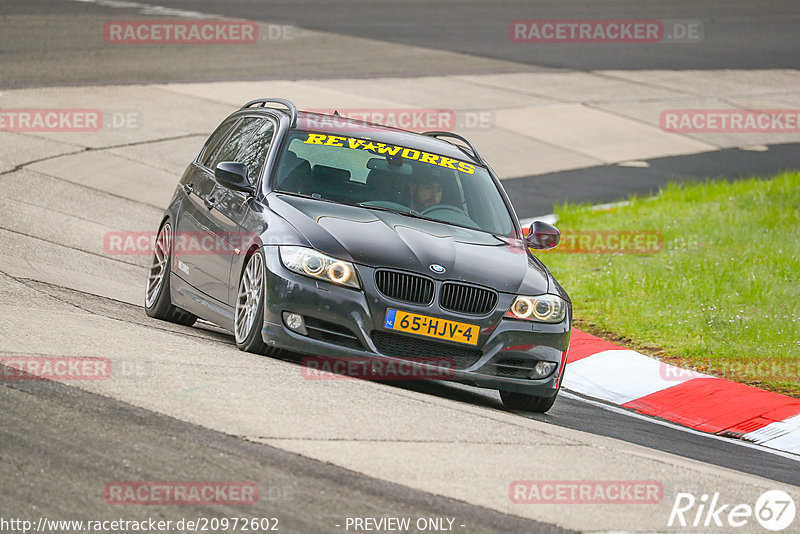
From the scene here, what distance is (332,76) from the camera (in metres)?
24.2

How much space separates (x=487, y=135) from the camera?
21.3 metres

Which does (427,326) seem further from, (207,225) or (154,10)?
(154,10)

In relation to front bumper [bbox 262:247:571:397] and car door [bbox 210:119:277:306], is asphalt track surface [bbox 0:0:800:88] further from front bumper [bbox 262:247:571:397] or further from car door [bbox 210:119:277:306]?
front bumper [bbox 262:247:571:397]

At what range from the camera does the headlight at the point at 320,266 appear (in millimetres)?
7719

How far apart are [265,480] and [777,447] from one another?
4690 mm

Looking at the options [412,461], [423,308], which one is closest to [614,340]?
[423,308]

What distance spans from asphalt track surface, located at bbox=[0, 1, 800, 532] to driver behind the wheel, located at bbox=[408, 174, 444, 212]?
4.30ft
